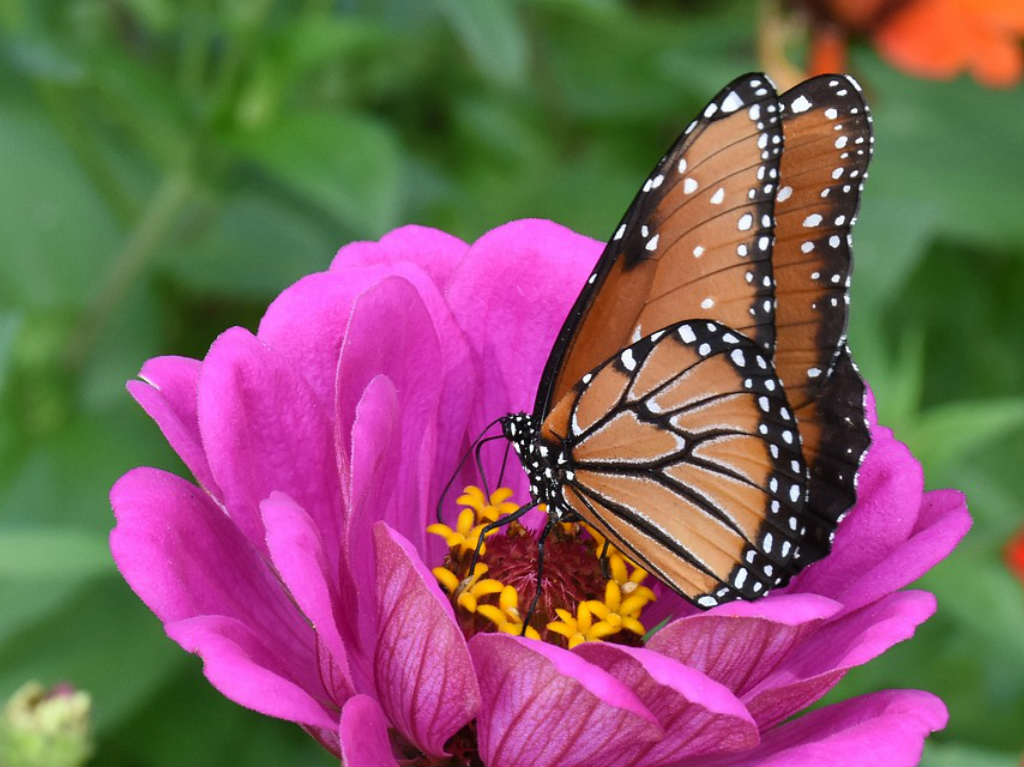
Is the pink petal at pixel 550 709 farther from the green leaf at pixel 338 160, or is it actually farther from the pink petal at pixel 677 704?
the green leaf at pixel 338 160

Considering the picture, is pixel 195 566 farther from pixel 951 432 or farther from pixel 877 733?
pixel 951 432

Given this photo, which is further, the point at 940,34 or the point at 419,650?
the point at 940,34

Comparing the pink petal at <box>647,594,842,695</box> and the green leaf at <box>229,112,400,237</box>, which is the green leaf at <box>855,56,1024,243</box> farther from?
the pink petal at <box>647,594,842,695</box>

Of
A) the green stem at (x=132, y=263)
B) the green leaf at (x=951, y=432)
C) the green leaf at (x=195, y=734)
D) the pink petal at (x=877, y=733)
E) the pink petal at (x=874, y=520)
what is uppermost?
the green stem at (x=132, y=263)

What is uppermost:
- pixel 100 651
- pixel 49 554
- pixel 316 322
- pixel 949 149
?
pixel 949 149

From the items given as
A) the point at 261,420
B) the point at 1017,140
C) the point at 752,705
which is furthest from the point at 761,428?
the point at 1017,140

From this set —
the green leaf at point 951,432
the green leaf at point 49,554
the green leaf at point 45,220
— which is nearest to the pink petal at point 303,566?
the green leaf at point 49,554

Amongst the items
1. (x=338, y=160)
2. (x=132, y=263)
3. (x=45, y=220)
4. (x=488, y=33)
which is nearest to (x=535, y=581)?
(x=338, y=160)
